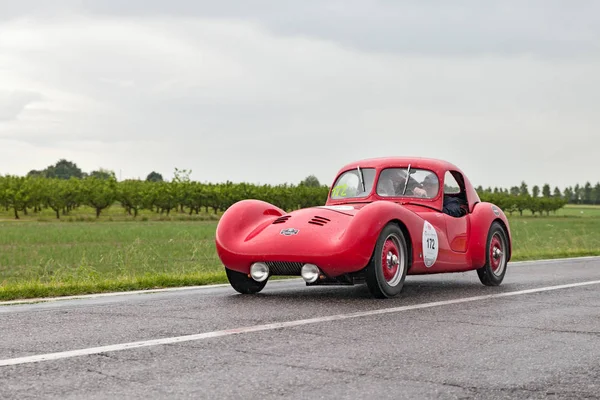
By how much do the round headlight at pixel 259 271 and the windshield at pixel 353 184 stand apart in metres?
2.15

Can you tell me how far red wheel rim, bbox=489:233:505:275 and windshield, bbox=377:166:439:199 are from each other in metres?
1.30

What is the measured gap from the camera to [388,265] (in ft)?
29.8

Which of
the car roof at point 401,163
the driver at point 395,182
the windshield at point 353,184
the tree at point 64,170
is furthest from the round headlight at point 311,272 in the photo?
the tree at point 64,170

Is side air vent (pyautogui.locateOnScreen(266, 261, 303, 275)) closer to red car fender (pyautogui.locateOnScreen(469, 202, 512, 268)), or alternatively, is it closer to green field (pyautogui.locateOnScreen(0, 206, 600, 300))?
green field (pyautogui.locateOnScreen(0, 206, 600, 300))

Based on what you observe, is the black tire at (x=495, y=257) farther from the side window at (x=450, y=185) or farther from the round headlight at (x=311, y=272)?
the round headlight at (x=311, y=272)

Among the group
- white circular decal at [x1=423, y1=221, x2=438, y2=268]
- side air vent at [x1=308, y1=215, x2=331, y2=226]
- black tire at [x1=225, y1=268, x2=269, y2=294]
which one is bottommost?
black tire at [x1=225, y1=268, x2=269, y2=294]

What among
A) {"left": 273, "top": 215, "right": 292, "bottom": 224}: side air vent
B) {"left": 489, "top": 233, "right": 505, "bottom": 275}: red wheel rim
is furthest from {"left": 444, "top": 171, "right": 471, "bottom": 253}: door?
{"left": 273, "top": 215, "right": 292, "bottom": 224}: side air vent

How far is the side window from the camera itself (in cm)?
1102

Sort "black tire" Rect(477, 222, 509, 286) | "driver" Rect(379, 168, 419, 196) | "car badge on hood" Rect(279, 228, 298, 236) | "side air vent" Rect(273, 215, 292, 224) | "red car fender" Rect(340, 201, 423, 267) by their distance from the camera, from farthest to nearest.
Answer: "black tire" Rect(477, 222, 509, 286) → "driver" Rect(379, 168, 419, 196) → "side air vent" Rect(273, 215, 292, 224) → "car badge on hood" Rect(279, 228, 298, 236) → "red car fender" Rect(340, 201, 423, 267)

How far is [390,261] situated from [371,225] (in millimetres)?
619

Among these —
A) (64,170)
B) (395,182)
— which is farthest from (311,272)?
(64,170)

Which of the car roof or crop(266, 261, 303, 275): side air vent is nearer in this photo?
crop(266, 261, 303, 275): side air vent

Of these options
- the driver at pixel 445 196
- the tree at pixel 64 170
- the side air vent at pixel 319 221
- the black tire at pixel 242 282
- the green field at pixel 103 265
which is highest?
the tree at pixel 64 170

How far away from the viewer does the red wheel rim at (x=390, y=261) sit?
29.5 feet
